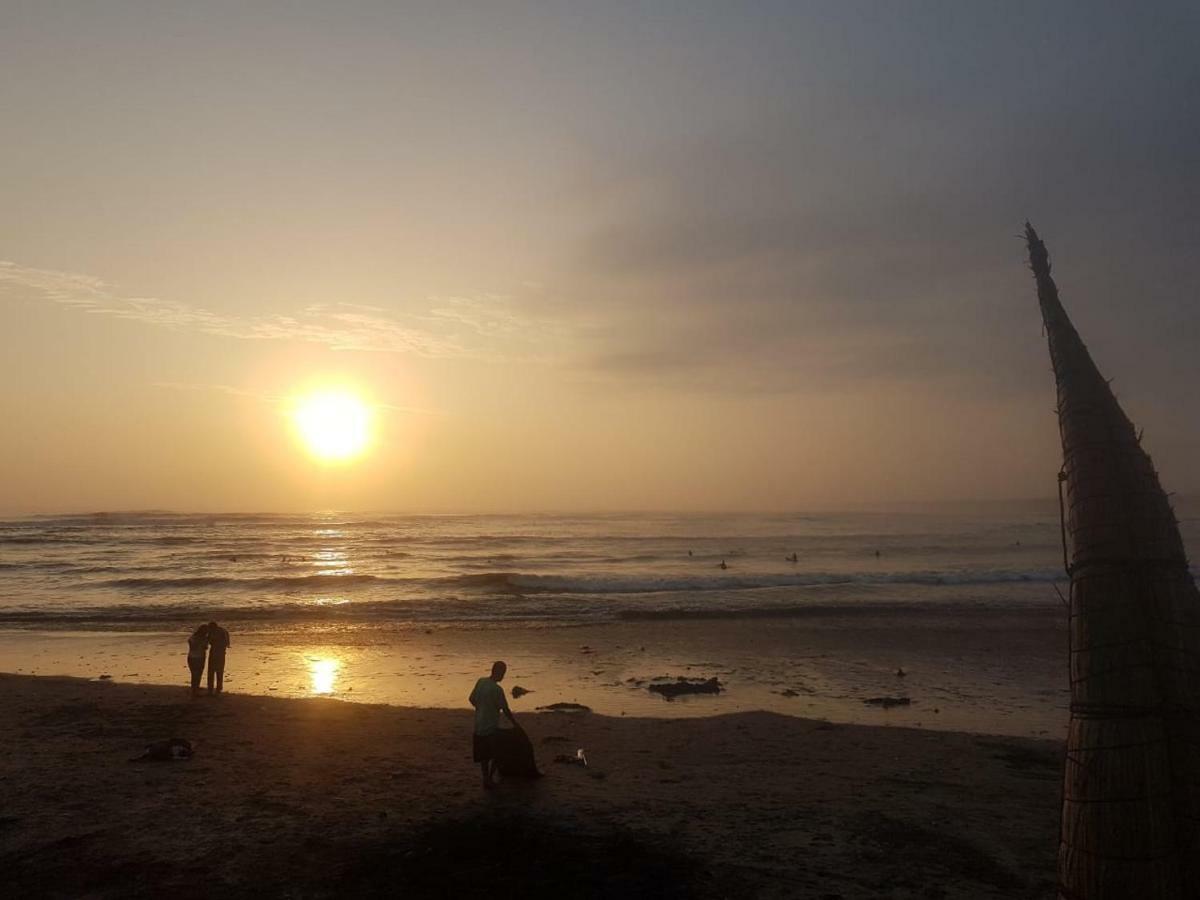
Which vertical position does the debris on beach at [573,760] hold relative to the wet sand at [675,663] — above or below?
above

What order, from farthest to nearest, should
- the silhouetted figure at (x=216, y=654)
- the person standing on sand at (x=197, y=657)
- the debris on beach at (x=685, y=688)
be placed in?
1. the debris on beach at (x=685, y=688)
2. the silhouetted figure at (x=216, y=654)
3. the person standing on sand at (x=197, y=657)

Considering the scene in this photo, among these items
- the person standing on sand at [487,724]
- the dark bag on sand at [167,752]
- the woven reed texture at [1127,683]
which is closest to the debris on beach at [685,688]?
the person standing on sand at [487,724]

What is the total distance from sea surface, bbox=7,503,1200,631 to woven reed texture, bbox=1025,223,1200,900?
2850cm

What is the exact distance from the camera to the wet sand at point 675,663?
17.1 m

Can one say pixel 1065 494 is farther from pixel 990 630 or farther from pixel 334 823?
pixel 990 630

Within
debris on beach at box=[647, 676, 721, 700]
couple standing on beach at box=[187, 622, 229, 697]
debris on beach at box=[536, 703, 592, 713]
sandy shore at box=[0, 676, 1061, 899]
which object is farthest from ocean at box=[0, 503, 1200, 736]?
sandy shore at box=[0, 676, 1061, 899]

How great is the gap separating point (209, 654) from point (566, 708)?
7937 mm

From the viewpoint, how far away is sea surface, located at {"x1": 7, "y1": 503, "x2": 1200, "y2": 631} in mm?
34781

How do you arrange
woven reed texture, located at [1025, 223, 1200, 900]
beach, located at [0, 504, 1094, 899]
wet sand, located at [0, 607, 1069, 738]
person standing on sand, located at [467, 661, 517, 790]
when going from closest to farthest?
woven reed texture, located at [1025, 223, 1200, 900] → beach, located at [0, 504, 1094, 899] → person standing on sand, located at [467, 661, 517, 790] → wet sand, located at [0, 607, 1069, 738]

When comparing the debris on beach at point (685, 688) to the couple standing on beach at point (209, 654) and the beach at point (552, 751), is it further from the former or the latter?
the couple standing on beach at point (209, 654)

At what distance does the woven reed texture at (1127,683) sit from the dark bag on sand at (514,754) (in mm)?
7295

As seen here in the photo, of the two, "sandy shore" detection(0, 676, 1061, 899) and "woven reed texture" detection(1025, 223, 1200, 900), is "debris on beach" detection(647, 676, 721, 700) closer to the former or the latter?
"sandy shore" detection(0, 676, 1061, 899)

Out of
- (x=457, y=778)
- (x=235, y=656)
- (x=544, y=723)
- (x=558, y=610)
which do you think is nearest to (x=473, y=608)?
(x=558, y=610)

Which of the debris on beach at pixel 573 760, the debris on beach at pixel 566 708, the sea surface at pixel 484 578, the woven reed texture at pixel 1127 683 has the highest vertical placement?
the woven reed texture at pixel 1127 683
